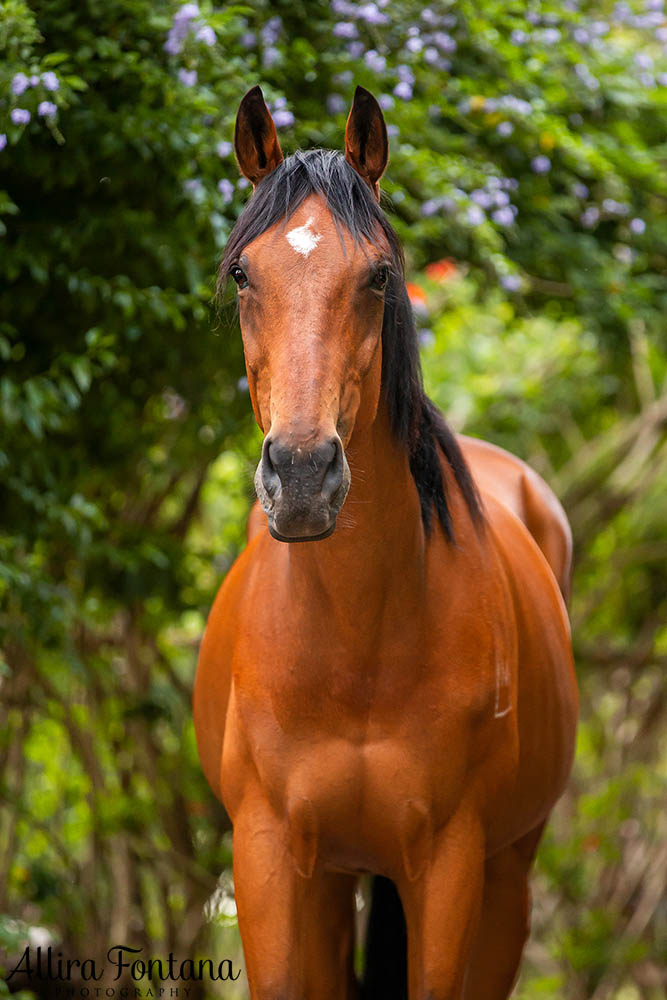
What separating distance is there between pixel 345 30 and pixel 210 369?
120 centimetres

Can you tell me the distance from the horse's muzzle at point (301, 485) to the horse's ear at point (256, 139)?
0.65 m

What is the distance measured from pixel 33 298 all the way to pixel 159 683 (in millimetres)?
2083

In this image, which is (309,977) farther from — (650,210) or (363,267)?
(650,210)

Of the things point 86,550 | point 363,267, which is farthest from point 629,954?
point 363,267

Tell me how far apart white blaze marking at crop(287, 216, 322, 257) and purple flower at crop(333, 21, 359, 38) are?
62.7 inches

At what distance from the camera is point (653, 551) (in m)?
5.62

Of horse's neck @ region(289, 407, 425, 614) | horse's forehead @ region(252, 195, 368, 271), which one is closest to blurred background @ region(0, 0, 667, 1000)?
horse's neck @ region(289, 407, 425, 614)

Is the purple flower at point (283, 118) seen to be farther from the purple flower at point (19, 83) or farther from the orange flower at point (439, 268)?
the orange flower at point (439, 268)

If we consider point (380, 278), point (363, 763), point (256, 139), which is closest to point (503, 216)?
point (256, 139)

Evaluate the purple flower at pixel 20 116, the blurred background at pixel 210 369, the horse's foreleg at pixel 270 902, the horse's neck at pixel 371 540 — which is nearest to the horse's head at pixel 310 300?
the horse's neck at pixel 371 540

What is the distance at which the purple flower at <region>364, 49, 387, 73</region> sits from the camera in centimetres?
318

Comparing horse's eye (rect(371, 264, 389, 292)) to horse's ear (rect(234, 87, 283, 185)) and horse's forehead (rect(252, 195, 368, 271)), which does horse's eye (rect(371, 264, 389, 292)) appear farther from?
horse's ear (rect(234, 87, 283, 185))

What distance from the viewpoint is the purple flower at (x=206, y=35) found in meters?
2.75

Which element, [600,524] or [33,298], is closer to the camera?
[33,298]
